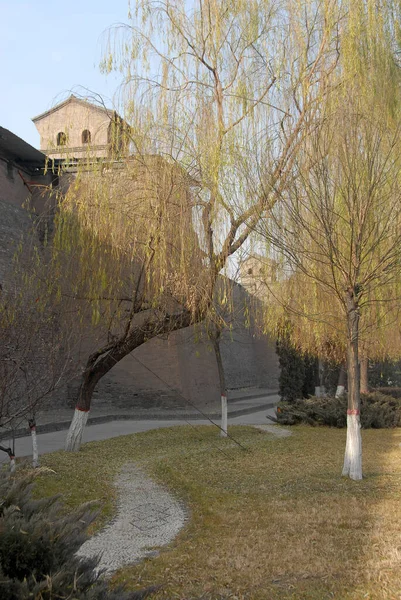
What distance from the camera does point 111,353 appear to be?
867 cm

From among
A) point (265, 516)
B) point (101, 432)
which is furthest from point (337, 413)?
point (265, 516)

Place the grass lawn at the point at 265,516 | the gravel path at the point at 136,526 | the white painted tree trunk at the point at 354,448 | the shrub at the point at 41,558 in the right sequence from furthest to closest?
the white painted tree trunk at the point at 354,448, the gravel path at the point at 136,526, the grass lawn at the point at 265,516, the shrub at the point at 41,558

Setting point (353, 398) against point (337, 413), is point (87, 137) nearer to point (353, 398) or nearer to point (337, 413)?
point (353, 398)

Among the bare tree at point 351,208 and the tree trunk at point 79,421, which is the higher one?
the bare tree at point 351,208

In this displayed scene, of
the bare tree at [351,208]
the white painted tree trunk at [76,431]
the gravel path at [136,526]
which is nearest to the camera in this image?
the gravel path at [136,526]

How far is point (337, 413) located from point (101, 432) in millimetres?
5118

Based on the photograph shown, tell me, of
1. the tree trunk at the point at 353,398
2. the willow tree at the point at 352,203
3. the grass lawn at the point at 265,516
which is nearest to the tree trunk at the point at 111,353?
the grass lawn at the point at 265,516

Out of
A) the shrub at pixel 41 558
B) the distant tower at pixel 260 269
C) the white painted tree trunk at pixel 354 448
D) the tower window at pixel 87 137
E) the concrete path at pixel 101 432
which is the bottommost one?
the concrete path at pixel 101 432

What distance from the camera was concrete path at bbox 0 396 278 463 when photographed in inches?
376

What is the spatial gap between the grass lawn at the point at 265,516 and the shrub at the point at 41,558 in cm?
44

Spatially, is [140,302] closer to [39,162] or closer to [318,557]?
[318,557]

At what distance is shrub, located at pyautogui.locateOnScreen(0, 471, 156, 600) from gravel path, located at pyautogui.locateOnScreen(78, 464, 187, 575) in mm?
1198

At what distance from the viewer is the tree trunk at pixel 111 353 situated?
27.6ft

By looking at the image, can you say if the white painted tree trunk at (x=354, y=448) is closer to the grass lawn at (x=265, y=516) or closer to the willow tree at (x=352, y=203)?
the willow tree at (x=352, y=203)
